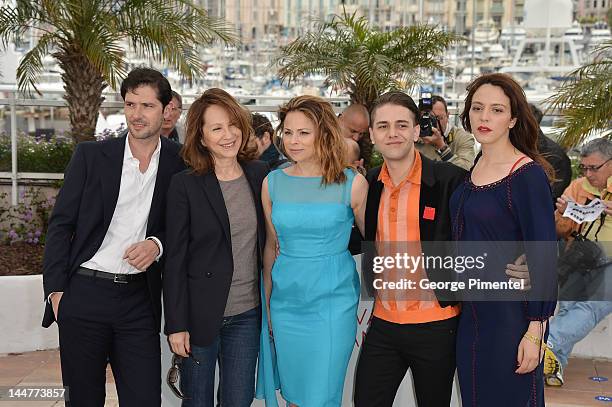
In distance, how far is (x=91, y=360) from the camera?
3.60m

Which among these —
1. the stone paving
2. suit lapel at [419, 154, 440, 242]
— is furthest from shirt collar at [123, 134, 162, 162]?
the stone paving

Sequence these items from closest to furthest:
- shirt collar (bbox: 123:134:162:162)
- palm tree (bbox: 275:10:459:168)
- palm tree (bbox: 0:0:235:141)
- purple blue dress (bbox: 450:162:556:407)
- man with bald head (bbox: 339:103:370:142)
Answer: purple blue dress (bbox: 450:162:556:407), shirt collar (bbox: 123:134:162:162), man with bald head (bbox: 339:103:370:142), palm tree (bbox: 0:0:235:141), palm tree (bbox: 275:10:459:168)

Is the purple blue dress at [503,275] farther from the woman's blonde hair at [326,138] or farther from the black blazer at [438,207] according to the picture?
the woman's blonde hair at [326,138]

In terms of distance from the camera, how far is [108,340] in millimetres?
3613

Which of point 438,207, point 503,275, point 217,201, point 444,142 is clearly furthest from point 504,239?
point 444,142

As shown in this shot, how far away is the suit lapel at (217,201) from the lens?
11.5 ft

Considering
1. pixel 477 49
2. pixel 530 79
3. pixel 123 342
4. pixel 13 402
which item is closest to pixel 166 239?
pixel 123 342

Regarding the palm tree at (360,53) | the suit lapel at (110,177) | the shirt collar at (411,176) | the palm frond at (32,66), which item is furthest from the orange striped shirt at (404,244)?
the palm frond at (32,66)

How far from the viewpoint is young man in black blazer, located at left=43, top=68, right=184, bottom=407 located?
3555mm

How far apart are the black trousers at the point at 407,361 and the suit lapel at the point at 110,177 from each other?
128cm

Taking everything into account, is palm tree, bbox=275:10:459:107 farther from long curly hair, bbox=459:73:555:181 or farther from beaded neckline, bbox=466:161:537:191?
beaded neckline, bbox=466:161:537:191

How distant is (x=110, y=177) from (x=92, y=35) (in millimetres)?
4837

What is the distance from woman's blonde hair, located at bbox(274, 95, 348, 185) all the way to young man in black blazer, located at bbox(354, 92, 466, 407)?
0.18m

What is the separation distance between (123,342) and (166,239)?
522 millimetres
